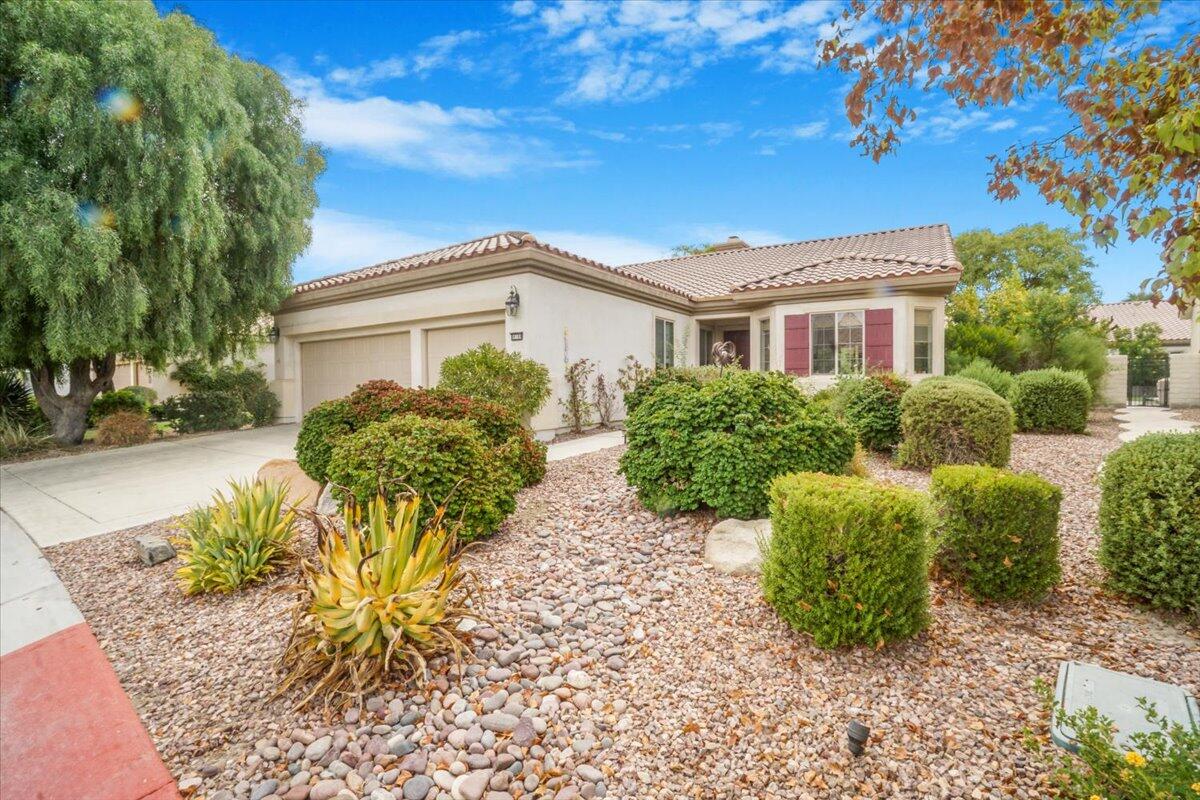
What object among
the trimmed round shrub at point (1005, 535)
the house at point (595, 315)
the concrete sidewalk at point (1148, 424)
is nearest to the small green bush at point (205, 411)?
the house at point (595, 315)

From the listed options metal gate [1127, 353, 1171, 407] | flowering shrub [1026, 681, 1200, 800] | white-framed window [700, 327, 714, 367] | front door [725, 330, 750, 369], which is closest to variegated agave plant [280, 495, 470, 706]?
flowering shrub [1026, 681, 1200, 800]

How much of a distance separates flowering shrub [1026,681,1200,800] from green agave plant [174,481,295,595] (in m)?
4.50

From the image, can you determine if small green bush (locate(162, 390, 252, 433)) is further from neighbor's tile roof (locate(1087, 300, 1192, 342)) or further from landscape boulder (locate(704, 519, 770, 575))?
neighbor's tile roof (locate(1087, 300, 1192, 342))

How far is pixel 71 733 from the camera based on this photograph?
2818 millimetres

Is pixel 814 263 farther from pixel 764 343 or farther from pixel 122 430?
pixel 122 430

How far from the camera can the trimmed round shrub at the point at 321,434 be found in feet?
18.8

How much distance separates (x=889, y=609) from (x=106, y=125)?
1231cm

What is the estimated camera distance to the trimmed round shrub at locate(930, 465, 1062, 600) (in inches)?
130

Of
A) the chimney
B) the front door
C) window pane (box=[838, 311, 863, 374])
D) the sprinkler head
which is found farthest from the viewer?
the chimney

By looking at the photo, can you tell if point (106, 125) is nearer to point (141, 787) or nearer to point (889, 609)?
point (141, 787)

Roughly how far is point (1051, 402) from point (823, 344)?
429cm

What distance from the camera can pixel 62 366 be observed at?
12000mm

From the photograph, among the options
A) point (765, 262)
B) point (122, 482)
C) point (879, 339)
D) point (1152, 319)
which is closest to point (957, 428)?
point (879, 339)

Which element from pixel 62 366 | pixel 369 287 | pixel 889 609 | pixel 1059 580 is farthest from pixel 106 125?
pixel 1059 580
